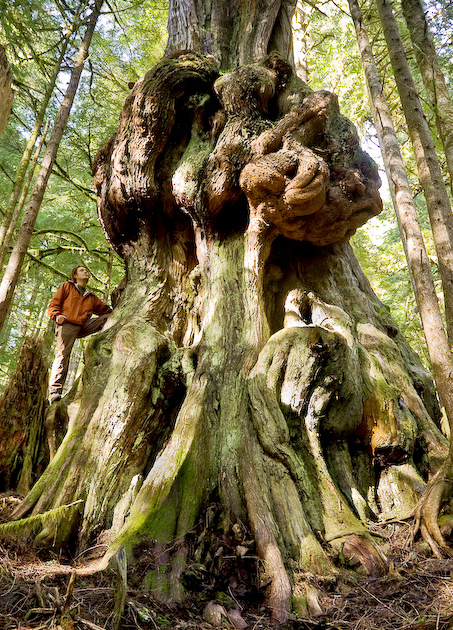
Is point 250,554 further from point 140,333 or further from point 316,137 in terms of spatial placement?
point 316,137

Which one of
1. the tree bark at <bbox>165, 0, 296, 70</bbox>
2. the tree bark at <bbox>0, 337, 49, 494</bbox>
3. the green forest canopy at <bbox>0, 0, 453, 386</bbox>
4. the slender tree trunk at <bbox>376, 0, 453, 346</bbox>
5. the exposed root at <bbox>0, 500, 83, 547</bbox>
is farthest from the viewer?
the green forest canopy at <bbox>0, 0, 453, 386</bbox>

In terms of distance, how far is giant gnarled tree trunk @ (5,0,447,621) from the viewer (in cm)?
286

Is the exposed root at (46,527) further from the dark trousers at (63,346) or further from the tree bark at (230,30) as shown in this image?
the tree bark at (230,30)

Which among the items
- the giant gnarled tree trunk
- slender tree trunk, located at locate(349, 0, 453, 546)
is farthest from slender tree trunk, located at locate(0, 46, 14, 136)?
slender tree trunk, located at locate(349, 0, 453, 546)

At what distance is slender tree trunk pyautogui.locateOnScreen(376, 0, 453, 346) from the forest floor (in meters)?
1.78

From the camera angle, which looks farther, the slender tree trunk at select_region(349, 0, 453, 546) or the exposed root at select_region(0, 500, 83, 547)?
the slender tree trunk at select_region(349, 0, 453, 546)

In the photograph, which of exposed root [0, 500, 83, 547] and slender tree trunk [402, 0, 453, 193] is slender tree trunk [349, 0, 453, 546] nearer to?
slender tree trunk [402, 0, 453, 193]

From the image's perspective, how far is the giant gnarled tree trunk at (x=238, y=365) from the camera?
2.86 meters

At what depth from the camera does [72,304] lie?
18.1 feet

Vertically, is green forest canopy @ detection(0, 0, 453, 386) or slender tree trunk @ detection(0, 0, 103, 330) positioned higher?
green forest canopy @ detection(0, 0, 453, 386)

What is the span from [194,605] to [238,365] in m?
1.95

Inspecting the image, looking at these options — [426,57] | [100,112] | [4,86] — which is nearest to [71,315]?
[4,86]

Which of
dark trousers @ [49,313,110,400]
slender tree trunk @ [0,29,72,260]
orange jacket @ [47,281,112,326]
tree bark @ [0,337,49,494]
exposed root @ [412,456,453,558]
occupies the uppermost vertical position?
slender tree trunk @ [0,29,72,260]

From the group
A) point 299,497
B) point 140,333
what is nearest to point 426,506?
point 299,497
